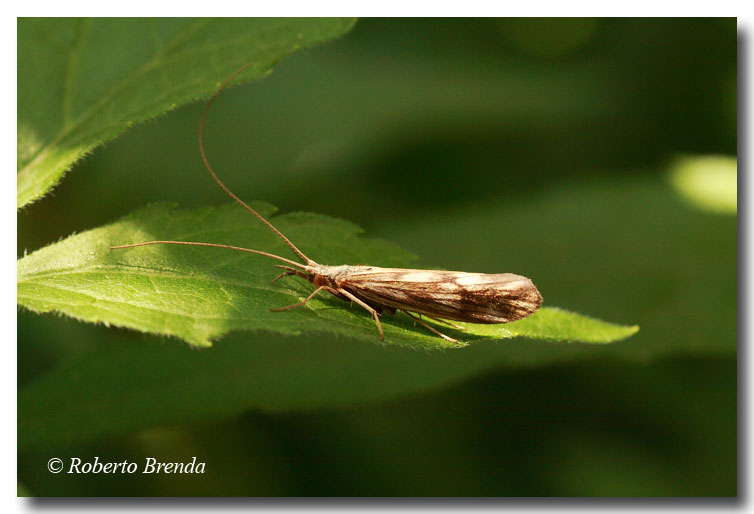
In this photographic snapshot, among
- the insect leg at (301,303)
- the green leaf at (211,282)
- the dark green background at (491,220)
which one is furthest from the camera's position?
the dark green background at (491,220)

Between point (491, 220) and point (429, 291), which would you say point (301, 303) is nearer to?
point (429, 291)

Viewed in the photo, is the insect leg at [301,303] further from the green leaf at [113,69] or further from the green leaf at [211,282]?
the green leaf at [113,69]

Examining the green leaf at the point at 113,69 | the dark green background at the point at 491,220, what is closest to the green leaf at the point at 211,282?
A: the green leaf at the point at 113,69

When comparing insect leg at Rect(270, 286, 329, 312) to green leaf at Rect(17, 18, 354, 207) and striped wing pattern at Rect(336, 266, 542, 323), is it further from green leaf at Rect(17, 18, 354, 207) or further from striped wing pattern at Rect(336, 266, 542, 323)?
Result: green leaf at Rect(17, 18, 354, 207)

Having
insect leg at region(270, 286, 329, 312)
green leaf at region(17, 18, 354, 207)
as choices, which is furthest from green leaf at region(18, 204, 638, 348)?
green leaf at region(17, 18, 354, 207)

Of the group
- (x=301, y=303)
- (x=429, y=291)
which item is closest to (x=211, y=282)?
(x=301, y=303)
